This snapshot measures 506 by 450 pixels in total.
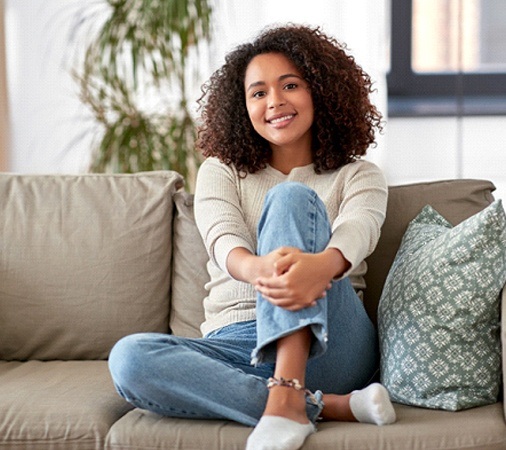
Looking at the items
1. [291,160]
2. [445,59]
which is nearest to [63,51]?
[445,59]

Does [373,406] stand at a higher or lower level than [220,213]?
lower

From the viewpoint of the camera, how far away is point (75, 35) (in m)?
3.84

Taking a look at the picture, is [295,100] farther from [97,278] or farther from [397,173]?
[397,173]

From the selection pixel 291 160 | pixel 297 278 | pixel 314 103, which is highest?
pixel 314 103

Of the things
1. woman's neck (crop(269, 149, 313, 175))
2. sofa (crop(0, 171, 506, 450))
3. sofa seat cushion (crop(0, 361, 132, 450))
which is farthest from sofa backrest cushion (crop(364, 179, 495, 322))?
sofa seat cushion (crop(0, 361, 132, 450))

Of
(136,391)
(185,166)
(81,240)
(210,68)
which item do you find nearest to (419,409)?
(136,391)

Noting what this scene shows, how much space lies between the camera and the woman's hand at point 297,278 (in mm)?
1666

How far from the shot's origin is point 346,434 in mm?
1647

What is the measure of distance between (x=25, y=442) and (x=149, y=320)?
0.53 m

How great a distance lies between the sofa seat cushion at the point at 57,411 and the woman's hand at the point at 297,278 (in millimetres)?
398

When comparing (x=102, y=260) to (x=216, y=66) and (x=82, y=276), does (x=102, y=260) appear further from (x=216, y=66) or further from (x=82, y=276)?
(x=216, y=66)

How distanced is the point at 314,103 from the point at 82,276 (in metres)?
0.68

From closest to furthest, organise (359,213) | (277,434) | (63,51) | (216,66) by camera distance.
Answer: (277,434) < (359,213) < (216,66) < (63,51)

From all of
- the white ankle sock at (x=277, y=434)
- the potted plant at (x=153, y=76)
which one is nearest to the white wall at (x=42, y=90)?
the potted plant at (x=153, y=76)
